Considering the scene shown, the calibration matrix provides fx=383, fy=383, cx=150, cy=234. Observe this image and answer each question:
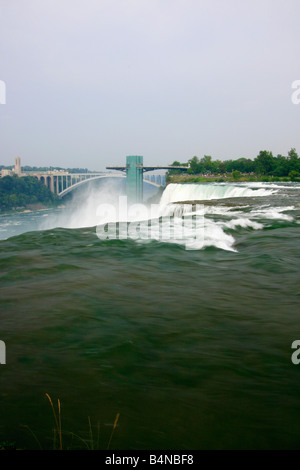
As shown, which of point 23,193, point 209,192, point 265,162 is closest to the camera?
point 209,192

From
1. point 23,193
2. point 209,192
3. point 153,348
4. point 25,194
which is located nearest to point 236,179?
point 209,192

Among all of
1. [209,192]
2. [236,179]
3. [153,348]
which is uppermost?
[236,179]

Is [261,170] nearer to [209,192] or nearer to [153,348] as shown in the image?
[209,192]

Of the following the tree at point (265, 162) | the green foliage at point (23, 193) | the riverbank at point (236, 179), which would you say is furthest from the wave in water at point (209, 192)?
the green foliage at point (23, 193)

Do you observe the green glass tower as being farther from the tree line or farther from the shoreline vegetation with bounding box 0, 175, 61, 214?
the shoreline vegetation with bounding box 0, 175, 61, 214

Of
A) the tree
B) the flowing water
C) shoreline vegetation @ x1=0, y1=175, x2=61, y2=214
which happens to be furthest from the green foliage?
the flowing water

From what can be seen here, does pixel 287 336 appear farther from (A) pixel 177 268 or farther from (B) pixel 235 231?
(B) pixel 235 231
